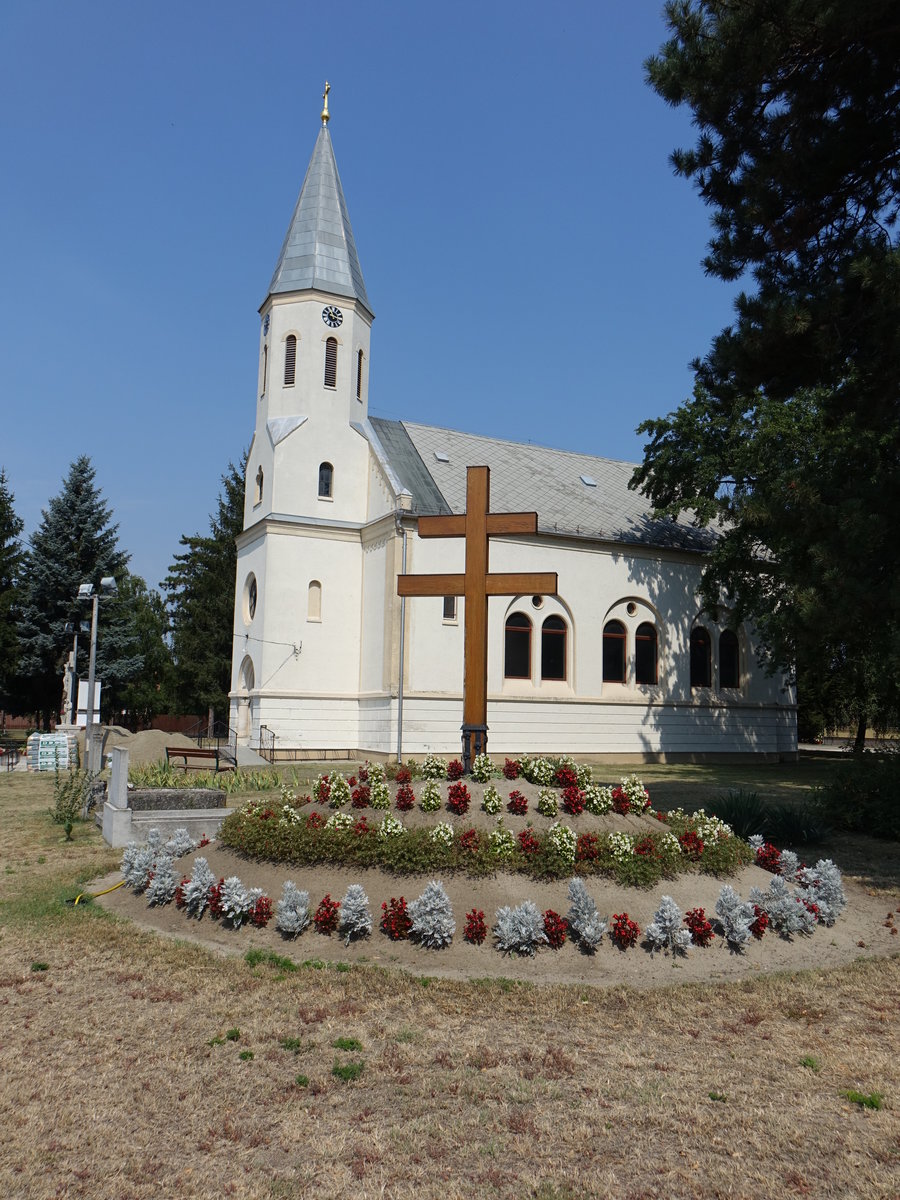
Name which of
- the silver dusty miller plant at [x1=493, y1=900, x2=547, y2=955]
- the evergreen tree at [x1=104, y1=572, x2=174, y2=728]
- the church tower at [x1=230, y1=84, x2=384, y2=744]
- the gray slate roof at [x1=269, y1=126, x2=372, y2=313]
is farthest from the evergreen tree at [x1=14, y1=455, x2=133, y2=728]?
the silver dusty miller plant at [x1=493, y1=900, x2=547, y2=955]

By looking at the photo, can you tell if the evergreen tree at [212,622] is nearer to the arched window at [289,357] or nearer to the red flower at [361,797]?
the arched window at [289,357]

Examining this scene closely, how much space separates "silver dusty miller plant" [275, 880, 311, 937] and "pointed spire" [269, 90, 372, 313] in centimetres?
2573

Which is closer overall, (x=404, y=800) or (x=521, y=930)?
(x=521, y=930)

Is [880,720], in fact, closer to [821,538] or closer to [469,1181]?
[821,538]

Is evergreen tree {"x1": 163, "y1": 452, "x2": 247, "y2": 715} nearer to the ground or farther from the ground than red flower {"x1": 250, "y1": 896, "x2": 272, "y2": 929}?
farther from the ground

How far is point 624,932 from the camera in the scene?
7.08 meters

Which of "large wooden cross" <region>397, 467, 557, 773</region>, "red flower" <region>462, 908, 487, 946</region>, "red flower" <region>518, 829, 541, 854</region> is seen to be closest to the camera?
"red flower" <region>462, 908, 487, 946</region>

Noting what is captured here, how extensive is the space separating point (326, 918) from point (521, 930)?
1623mm

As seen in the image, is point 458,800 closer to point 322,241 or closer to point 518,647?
point 518,647

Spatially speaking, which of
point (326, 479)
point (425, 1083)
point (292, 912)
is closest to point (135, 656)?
point (326, 479)

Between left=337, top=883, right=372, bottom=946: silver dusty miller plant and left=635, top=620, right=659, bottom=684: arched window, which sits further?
left=635, top=620, right=659, bottom=684: arched window

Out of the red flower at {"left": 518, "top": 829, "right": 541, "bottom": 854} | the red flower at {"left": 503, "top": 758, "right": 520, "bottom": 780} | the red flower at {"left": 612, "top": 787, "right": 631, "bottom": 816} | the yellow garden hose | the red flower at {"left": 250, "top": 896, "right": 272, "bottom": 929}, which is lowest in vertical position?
the yellow garden hose

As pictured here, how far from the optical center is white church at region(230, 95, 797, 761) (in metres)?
27.5

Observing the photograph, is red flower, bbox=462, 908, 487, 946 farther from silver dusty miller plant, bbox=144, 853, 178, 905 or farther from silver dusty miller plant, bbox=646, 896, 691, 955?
silver dusty miller plant, bbox=144, 853, 178, 905
